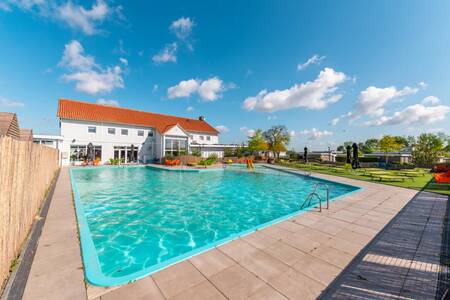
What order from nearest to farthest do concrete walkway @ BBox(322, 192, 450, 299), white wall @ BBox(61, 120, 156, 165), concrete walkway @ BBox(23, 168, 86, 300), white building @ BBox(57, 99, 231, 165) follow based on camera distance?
concrete walkway @ BBox(23, 168, 86, 300) < concrete walkway @ BBox(322, 192, 450, 299) < white wall @ BBox(61, 120, 156, 165) < white building @ BBox(57, 99, 231, 165)

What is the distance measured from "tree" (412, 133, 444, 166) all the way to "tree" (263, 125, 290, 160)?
19.2 meters

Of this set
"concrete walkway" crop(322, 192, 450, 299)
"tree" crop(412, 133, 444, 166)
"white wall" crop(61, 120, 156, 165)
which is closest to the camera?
"concrete walkway" crop(322, 192, 450, 299)

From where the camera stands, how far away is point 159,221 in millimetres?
6074

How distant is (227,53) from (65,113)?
19.1m

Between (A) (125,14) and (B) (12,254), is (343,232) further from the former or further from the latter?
(A) (125,14)

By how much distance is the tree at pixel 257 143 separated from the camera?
3525 cm

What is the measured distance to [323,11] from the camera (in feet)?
37.7

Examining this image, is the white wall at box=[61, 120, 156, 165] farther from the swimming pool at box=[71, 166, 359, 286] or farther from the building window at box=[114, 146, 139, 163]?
the swimming pool at box=[71, 166, 359, 286]

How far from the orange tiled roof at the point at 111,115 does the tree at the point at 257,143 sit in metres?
9.70

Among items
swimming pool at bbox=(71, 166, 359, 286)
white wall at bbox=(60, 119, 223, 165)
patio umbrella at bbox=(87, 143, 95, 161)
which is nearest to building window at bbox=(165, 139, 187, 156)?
white wall at bbox=(60, 119, 223, 165)

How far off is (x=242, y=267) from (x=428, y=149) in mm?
36507

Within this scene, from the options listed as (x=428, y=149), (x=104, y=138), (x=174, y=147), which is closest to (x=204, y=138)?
(x=174, y=147)

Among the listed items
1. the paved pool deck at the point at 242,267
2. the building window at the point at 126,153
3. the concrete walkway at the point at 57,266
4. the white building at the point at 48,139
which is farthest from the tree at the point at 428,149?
the white building at the point at 48,139

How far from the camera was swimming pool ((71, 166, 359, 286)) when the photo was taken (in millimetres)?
3619
